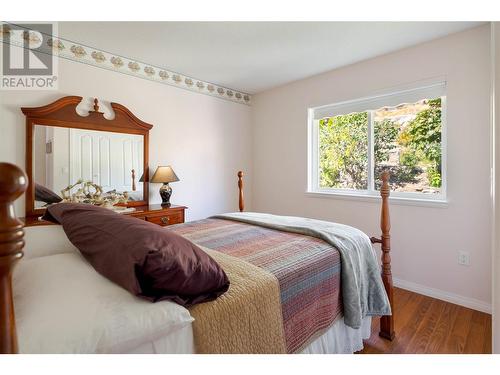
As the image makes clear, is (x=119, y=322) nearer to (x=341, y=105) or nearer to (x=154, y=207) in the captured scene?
(x=154, y=207)

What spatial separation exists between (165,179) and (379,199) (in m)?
2.37

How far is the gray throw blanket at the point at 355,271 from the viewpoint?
1.45m

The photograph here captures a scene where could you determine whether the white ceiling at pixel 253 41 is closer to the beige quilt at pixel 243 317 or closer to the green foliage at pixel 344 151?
the green foliage at pixel 344 151

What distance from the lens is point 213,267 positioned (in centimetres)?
91

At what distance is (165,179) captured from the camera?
9.69 ft

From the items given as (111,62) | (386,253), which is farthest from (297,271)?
(111,62)

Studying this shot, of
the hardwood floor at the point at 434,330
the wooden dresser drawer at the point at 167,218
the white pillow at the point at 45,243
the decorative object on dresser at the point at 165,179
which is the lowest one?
the hardwood floor at the point at 434,330

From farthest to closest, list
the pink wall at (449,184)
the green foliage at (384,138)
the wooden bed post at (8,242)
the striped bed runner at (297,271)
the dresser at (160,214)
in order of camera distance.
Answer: the green foliage at (384,138)
the dresser at (160,214)
the pink wall at (449,184)
the striped bed runner at (297,271)
the wooden bed post at (8,242)

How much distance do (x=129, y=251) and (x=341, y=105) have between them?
3038 millimetres

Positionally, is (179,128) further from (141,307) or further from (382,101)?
(141,307)

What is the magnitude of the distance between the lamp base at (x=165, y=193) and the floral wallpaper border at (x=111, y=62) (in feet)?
4.11

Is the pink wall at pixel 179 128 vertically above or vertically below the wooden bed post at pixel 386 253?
above

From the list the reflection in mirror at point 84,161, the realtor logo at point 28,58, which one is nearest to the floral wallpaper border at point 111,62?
the realtor logo at point 28,58

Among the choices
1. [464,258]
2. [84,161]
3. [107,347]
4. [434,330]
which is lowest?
[434,330]
